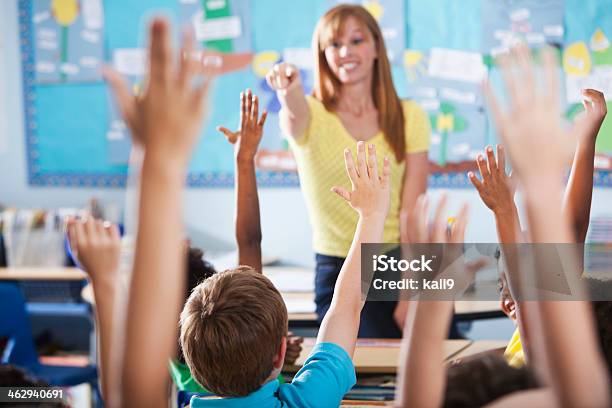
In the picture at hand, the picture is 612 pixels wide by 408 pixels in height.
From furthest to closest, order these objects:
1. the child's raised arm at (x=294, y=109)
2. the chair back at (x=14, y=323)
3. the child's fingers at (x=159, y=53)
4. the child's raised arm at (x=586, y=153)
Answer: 1. the chair back at (x=14, y=323)
2. the child's raised arm at (x=294, y=109)
3. the child's raised arm at (x=586, y=153)
4. the child's fingers at (x=159, y=53)

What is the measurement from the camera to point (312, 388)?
89 centimetres

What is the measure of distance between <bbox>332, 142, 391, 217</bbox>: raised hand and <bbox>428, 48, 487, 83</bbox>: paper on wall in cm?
210

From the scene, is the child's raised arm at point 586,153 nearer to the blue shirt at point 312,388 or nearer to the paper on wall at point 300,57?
the blue shirt at point 312,388

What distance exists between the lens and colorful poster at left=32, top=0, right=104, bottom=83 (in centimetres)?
337

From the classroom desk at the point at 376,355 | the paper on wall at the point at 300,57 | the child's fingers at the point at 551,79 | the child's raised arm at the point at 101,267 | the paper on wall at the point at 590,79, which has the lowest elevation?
the classroom desk at the point at 376,355

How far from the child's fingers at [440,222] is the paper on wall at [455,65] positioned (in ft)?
7.60

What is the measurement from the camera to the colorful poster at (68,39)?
337cm

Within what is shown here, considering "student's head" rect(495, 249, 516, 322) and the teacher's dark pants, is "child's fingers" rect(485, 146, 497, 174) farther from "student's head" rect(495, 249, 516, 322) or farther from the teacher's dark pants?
the teacher's dark pants

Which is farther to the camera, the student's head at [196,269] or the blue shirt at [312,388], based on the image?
the student's head at [196,269]

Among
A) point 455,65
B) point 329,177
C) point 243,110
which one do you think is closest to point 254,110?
point 243,110

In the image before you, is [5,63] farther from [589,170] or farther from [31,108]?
[589,170]

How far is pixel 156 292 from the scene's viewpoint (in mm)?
515

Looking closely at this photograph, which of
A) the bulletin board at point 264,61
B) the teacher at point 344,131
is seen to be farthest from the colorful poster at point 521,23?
the teacher at point 344,131

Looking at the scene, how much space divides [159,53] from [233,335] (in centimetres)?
44
